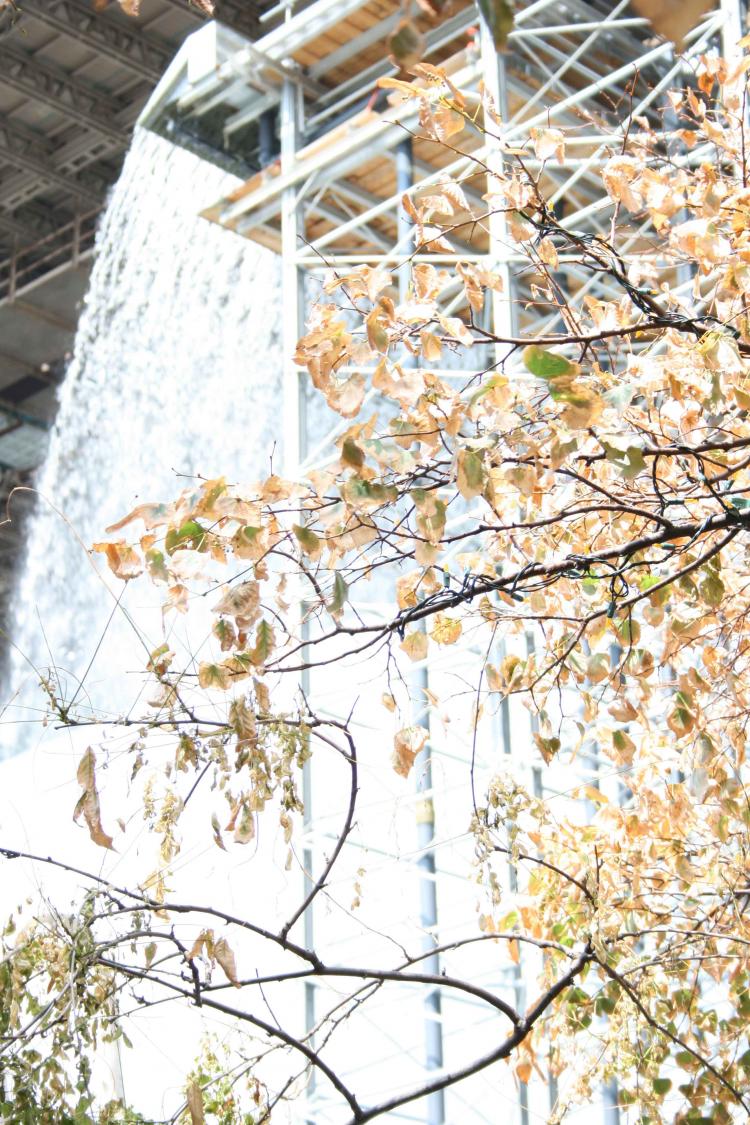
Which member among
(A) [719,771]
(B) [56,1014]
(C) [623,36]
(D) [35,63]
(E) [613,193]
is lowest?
(B) [56,1014]

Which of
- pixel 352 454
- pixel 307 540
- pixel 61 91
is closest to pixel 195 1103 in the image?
pixel 307 540

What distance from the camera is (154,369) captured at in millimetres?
22875

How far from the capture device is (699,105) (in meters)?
4.48

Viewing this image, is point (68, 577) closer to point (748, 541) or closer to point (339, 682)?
point (339, 682)

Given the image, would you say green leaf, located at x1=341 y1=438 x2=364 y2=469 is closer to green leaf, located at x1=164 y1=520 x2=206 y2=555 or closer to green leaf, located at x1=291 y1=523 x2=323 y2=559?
green leaf, located at x1=291 y1=523 x2=323 y2=559

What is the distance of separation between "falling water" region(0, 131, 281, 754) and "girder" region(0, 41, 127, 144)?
875 mm

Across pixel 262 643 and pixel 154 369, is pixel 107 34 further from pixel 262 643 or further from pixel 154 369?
pixel 262 643

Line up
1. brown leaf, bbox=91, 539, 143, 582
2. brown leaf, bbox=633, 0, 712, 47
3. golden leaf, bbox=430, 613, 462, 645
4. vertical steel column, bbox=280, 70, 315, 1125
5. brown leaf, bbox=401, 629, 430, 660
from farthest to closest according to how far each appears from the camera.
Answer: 1. vertical steel column, bbox=280, 70, 315, 1125
2. golden leaf, bbox=430, 613, 462, 645
3. brown leaf, bbox=401, 629, 430, 660
4. brown leaf, bbox=91, 539, 143, 582
5. brown leaf, bbox=633, 0, 712, 47

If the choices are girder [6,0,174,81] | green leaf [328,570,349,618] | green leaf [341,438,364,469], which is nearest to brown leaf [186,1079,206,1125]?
green leaf [328,570,349,618]

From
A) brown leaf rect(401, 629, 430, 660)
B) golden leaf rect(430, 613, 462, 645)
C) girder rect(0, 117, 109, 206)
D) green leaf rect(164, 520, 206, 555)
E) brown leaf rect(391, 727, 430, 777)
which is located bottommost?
brown leaf rect(391, 727, 430, 777)

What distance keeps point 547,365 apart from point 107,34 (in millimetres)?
18033

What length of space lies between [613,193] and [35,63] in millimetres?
17749

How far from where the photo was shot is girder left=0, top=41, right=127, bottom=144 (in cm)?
1988

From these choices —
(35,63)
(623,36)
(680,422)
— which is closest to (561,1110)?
(680,422)
